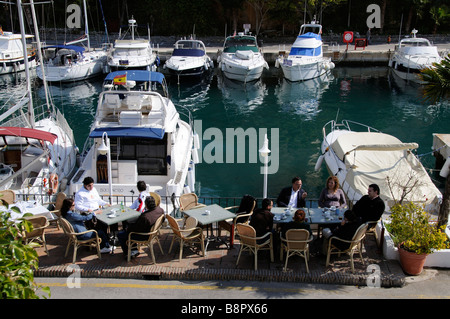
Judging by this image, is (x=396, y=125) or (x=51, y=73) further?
(x=51, y=73)

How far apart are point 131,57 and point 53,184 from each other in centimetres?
2302

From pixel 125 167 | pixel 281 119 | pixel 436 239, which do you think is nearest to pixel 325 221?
pixel 436 239

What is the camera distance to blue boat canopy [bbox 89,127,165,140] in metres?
14.2

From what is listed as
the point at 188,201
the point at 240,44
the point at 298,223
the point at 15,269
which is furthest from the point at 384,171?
the point at 240,44

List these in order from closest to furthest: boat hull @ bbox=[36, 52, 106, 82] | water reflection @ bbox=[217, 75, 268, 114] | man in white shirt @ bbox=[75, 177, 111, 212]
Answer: man in white shirt @ bbox=[75, 177, 111, 212] < water reflection @ bbox=[217, 75, 268, 114] < boat hull @ bbox=[36, 52, 106, 82]

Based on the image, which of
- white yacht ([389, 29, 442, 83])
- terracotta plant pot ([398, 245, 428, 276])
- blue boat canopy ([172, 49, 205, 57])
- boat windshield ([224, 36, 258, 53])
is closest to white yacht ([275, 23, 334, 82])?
boat windshield ([224, 36, 258, 53])

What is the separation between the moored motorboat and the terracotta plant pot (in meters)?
3.99

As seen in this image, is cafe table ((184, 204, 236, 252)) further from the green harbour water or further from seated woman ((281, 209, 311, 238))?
the green harbour water

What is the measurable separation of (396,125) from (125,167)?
706 inches

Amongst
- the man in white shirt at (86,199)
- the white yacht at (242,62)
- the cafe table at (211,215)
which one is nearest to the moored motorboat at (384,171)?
the cafe table at (211,215)

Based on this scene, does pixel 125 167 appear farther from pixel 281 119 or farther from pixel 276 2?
pixel 276 2

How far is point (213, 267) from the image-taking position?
969 centimetres

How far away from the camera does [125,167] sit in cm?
1440

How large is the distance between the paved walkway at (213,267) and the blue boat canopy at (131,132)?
14.7ft
